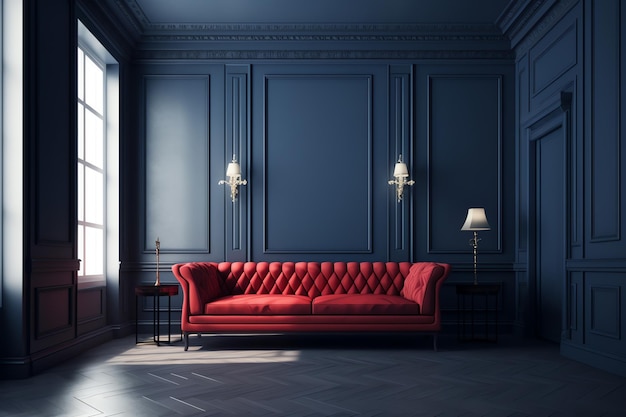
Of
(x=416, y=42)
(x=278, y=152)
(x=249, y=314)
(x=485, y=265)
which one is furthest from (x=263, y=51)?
(x=485, y=265)

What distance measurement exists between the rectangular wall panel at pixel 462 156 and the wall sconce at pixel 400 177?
0.95 ft

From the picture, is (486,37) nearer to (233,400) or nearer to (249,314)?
(249,314)

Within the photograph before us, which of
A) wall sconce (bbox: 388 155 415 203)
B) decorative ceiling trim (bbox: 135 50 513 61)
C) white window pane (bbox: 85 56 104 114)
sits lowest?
wall sconce (bbox: 388 155 415 203)

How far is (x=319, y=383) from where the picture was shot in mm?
3691

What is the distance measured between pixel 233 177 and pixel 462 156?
2.45 m

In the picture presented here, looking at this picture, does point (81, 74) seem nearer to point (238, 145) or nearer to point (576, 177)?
point (238, 145)

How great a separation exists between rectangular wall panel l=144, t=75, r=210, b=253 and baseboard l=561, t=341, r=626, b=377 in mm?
3584

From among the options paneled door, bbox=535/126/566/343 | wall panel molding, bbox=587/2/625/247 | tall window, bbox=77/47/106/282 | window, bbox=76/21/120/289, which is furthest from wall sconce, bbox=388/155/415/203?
tall window, bbox=77/47/106/282

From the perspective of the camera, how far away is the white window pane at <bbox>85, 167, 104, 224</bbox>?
539 centimetres

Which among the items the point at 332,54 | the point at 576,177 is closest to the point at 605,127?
the point at 576,177

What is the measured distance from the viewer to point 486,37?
613cm

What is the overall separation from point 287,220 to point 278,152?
2.41 feet

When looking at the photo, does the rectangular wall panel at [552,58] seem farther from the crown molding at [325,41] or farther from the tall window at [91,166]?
the tall window at [91,166]

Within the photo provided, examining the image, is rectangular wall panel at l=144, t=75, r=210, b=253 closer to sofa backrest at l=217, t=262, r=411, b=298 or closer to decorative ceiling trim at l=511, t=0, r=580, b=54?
sofa backrest at l=217, t=262, r=411, b=298
